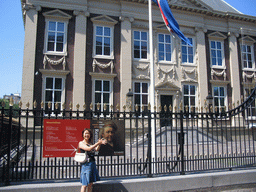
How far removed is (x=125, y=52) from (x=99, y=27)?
2.93 m

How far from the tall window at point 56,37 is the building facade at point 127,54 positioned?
0.07 metres

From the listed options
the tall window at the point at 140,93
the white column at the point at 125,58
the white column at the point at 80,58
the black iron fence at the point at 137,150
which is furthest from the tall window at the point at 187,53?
the black iron fence at the point at 137,150

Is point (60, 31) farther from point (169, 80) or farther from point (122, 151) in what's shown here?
point (122, 151)

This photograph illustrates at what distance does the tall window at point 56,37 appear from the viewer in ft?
56.8

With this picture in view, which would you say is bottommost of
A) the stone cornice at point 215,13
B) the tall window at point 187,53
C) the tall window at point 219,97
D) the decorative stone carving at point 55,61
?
the tall window at point 219,97

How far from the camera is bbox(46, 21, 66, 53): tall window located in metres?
17.3

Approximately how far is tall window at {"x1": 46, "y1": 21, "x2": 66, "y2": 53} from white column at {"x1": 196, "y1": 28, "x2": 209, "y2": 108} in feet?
38.4

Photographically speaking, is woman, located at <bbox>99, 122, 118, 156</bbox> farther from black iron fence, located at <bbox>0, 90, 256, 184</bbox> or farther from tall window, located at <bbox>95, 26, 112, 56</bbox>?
tall window, located at <bbox>95, 26, 112, 56</bbox>

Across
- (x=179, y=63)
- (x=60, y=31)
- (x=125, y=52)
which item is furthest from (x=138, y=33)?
(x=60, y=31)

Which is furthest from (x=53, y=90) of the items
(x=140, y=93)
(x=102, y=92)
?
(x=140, y=93)

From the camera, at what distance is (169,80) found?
1958 centimetres

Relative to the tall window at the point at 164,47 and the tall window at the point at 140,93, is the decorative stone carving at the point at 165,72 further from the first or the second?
the tall window at the point at 140,93

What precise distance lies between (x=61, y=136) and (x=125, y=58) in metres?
13.4

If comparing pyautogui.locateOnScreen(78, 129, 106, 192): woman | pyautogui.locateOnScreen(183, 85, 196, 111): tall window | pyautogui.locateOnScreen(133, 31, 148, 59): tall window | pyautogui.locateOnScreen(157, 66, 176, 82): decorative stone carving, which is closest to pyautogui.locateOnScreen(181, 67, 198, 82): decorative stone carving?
pyautogui.locateOnScreen(183, 85, 196, 111): tall window
